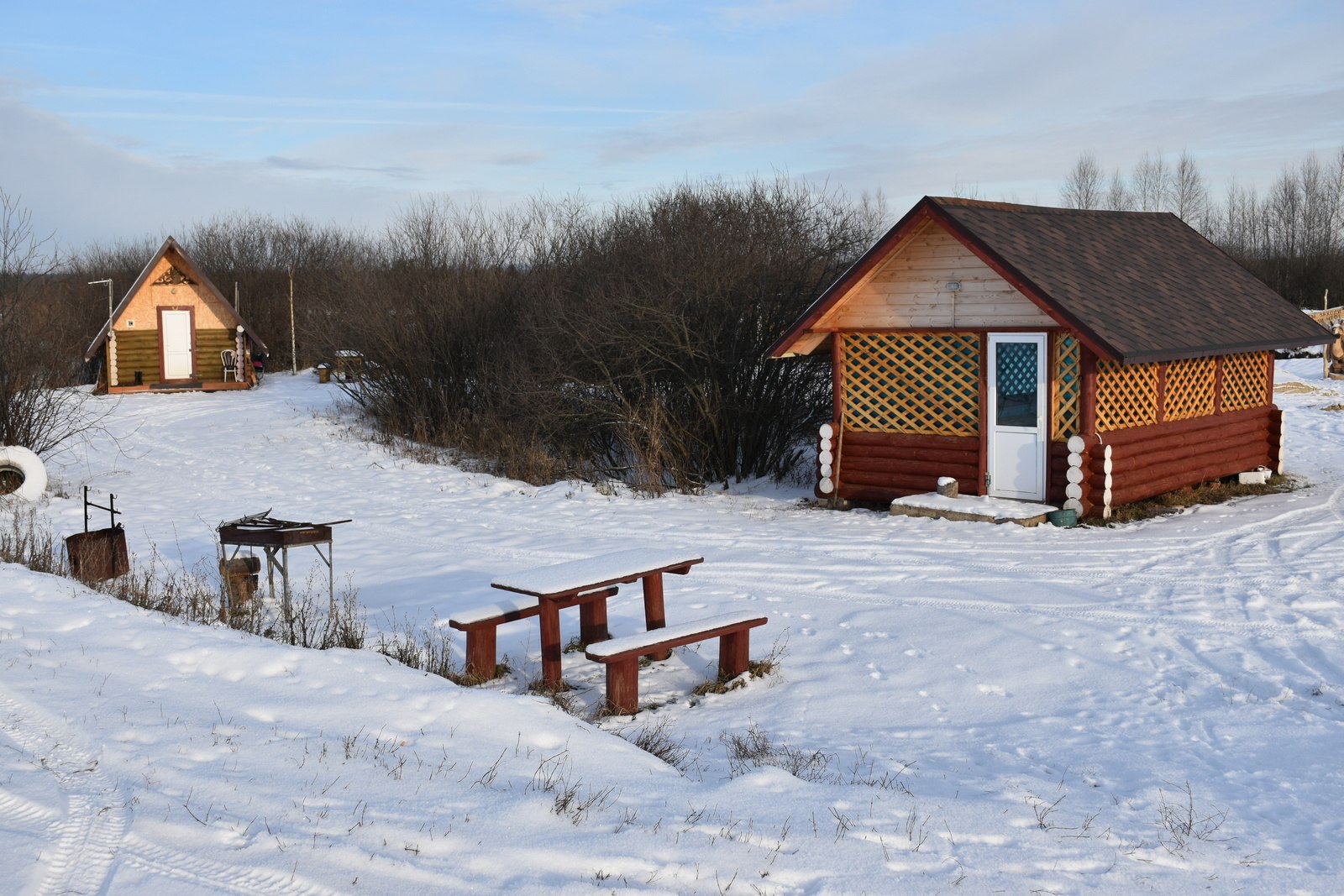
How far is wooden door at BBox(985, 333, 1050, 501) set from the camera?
45.4 ft

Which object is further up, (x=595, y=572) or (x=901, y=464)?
(x=901, y=464)

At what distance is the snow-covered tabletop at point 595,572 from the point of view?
778 cm

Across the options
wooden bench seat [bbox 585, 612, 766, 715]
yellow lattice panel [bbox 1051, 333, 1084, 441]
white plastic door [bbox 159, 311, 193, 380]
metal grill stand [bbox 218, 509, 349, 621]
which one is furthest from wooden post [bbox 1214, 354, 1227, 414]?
white plastic door [bbox 159, 311, 193, 380]

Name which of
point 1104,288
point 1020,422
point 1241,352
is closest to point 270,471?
point 1020,422

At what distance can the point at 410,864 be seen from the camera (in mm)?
4527

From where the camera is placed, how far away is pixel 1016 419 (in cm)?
1407

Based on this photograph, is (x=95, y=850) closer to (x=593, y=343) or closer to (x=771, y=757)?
(x=771, y=757)

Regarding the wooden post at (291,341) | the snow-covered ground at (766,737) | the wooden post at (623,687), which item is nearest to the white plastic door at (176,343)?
the wooden post at (291,341)

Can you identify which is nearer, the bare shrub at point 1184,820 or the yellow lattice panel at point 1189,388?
the bare shrub at point 1184,820

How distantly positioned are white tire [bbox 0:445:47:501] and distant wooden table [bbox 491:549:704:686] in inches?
401

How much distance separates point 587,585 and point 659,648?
0.69 m

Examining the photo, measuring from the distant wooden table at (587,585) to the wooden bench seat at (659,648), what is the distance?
1.14 feet

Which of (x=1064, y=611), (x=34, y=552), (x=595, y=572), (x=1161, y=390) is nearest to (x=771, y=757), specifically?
(x=595, y=572)

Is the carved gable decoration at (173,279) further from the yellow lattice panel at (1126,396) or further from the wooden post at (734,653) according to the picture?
the wooden post at (734,653)
